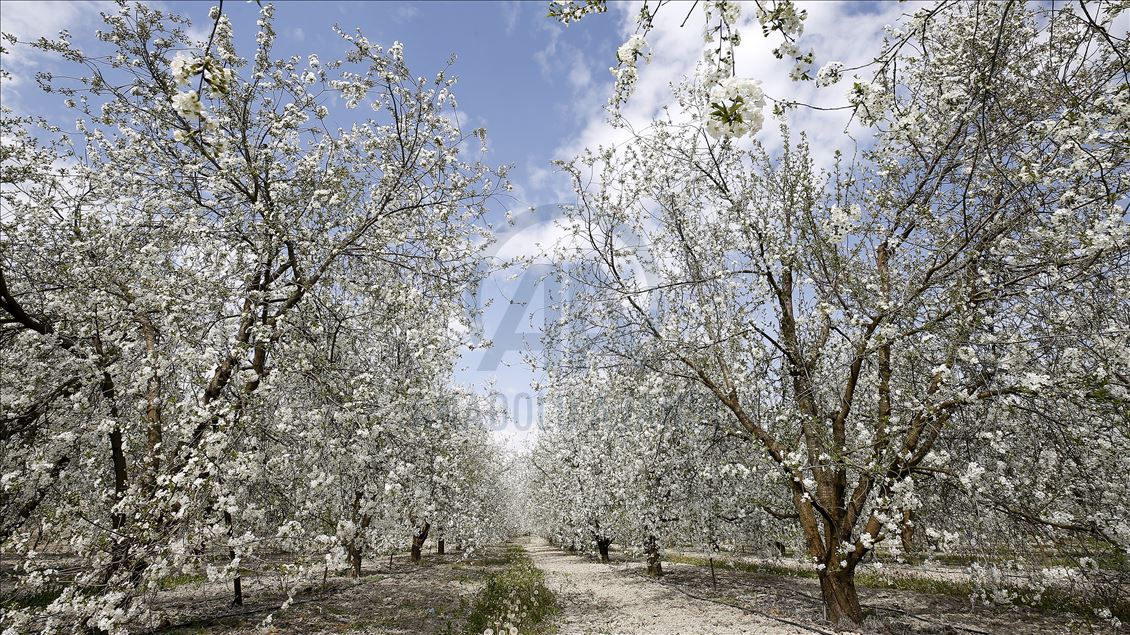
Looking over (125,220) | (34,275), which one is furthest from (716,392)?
(34,275)

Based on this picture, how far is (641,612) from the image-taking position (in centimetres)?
1120

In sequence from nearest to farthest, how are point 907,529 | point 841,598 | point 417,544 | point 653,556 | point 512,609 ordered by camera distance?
point 907,529 → point 841,598 → point 512,609 → point 653,556 → point 417,544

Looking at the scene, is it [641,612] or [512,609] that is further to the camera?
[641,612]

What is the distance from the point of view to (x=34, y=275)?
6672 millimetres

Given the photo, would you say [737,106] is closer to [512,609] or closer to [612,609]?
[512,609]

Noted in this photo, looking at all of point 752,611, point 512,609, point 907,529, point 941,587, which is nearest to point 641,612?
point 752,611

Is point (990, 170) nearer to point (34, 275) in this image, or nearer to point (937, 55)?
point (937, 55)

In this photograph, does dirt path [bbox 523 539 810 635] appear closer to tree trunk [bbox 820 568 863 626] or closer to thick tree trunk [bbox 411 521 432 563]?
tree trunk [bbox 820 568 863 626]

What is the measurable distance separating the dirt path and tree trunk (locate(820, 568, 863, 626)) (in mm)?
598

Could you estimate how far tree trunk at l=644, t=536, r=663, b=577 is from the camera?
52.5 feet

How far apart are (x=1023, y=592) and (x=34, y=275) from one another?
17.0 meters

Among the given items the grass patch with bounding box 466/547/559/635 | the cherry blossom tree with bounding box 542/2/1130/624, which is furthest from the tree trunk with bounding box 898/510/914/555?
the grass patch with bounding box 466/547/559/635

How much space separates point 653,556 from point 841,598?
29.0ft

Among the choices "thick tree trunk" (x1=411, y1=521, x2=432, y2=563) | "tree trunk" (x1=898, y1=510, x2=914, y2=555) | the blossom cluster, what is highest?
the blossom cluster
